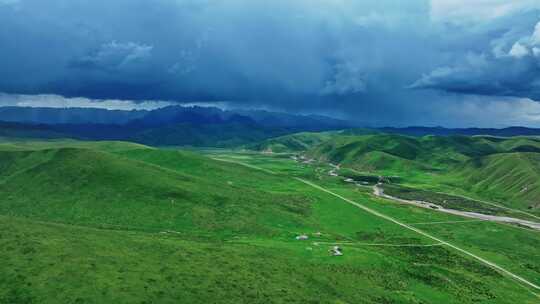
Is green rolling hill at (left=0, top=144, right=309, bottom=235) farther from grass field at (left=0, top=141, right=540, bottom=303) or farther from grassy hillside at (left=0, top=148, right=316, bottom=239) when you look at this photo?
grass field at (left=0, top=141, right=540, bottom=303)

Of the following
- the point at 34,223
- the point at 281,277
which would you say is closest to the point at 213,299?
the point at 281,277

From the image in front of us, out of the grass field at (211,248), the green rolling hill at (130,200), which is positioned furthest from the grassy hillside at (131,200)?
the grass field at (211,248)

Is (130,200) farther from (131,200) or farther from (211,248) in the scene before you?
(211,248)

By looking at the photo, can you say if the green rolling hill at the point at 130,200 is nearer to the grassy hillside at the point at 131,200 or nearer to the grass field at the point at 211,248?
the grassy hillside at the point at 131,200

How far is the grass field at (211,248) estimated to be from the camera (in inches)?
2931

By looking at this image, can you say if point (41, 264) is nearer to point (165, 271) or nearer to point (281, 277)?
point (165, 271)

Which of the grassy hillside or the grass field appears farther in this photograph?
the grassy hillside

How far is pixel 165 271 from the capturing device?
266ft

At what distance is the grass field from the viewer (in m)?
74.4

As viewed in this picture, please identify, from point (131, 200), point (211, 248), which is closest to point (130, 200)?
point (131, 200)

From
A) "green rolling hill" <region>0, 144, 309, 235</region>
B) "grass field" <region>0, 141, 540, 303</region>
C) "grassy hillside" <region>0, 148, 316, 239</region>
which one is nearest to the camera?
"grass field" <region>0, 141, 540, 303</region>

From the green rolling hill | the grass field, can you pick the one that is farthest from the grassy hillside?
the grass field

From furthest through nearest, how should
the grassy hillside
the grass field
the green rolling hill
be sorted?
the green rolling hill, the grassy hillside, the grass field

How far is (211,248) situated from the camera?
104938 mm
